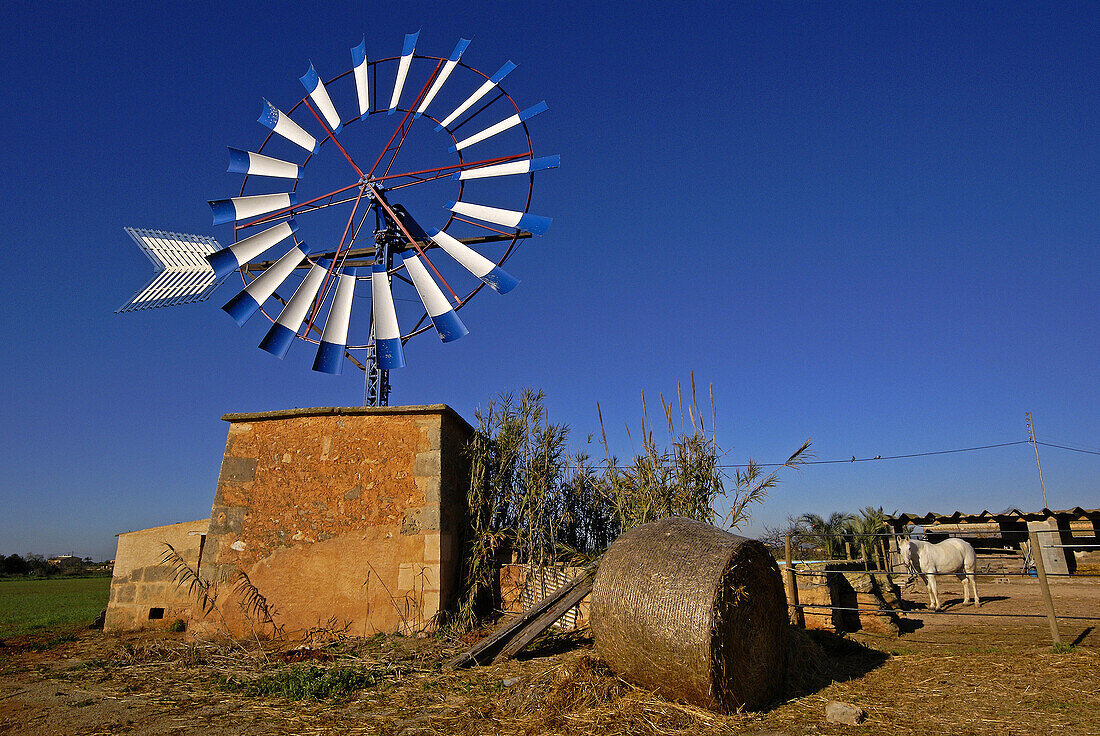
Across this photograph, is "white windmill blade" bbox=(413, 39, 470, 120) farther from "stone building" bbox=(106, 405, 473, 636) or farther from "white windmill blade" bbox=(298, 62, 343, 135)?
"stone building" bbox=(106, 405, 473, 636)

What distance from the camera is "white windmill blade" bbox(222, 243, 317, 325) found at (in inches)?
388

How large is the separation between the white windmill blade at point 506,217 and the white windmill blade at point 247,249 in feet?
9.26

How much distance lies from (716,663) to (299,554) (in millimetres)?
5689

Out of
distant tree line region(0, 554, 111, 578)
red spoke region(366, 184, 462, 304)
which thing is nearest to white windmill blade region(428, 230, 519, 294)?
red spoke region(366, 184, 462, 304)

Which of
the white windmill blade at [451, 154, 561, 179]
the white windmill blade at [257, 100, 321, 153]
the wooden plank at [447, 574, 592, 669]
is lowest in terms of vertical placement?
the wooden plank at [447, 574, 592, 669]

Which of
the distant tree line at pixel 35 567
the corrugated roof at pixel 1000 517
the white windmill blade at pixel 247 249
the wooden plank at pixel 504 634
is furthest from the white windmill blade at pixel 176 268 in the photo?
the distant tree line at pixel 35 567

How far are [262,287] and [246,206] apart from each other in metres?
1.56

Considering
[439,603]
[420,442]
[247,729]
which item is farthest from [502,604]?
[247,729]

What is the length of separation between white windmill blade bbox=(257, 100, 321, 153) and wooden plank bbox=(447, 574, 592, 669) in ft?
27.3

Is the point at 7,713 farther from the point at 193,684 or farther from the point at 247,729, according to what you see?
the point at 247,729

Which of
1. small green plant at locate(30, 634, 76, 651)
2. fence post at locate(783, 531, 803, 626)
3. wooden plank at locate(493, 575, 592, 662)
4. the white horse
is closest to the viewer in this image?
wooden plank at locate(493, 575, 592, 662)

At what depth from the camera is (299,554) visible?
8.09 m

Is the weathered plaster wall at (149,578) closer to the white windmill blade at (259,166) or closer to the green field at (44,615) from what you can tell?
the green field at (44,615)

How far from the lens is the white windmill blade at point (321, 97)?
1061 cm
